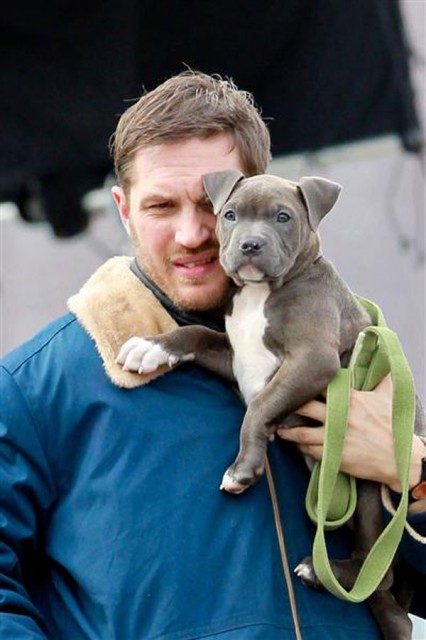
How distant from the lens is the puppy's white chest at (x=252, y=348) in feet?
9.46

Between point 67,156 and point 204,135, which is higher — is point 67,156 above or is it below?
below

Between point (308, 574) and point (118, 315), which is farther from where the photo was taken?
point (118, 315)

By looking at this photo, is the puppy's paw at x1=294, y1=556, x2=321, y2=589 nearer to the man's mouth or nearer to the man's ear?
the man's mouth

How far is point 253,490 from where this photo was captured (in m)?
2.84

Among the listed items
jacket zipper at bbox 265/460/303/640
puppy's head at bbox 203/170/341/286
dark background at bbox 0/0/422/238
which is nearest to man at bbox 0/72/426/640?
jacket zipper at bbox 265/460/303/640

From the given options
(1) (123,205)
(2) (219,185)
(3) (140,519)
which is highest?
(2) (219,185)

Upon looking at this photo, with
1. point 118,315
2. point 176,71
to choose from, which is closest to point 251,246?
point 118,315

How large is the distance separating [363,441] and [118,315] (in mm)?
546

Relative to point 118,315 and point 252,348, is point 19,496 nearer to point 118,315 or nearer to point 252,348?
point 118,315

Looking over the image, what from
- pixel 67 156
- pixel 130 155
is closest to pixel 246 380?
pixel 130 155

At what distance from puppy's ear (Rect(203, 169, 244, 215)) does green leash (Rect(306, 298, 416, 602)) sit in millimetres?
387

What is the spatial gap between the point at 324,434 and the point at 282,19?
89.2 inches

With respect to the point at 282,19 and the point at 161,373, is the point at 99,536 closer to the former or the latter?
the point at 161,373

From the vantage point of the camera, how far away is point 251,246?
2.73 m
